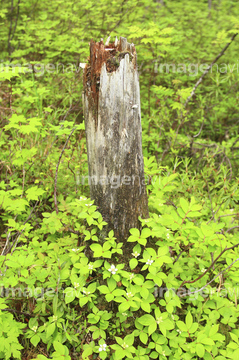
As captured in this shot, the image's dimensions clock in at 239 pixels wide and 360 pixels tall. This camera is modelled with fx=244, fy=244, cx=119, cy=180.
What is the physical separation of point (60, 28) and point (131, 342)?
277 inches

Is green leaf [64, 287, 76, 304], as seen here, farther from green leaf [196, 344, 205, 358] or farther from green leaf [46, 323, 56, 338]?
green leaf [196, 344, 205, 358]

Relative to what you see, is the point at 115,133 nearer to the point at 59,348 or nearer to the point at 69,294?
the point at 69,294

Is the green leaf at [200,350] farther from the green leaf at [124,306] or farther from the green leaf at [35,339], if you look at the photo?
the green leaf at [35,339]

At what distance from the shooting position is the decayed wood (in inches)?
68.8

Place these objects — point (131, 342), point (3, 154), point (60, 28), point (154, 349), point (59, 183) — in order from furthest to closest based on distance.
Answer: point (60, 28), point (3, 154), point (59, 183), point (154, 349), point (131, 342)

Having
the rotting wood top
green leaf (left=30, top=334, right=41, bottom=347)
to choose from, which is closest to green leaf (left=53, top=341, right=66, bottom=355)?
green leaf (left=30, top=334, right=41, bottom=347)

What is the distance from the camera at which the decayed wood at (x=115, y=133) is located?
1.75 meters

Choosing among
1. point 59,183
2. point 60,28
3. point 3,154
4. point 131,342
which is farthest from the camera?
point 60,28

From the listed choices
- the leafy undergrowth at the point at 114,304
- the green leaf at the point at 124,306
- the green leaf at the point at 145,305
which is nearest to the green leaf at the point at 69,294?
the leafy undergrowth at the point at 114,304

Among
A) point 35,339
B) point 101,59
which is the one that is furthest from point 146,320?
point 101,59

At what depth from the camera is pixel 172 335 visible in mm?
1802

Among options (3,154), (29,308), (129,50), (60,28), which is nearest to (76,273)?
(29,308)

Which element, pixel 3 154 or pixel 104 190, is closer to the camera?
pixel 104 190

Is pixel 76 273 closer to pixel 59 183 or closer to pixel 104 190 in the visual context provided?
pixel 104 190
